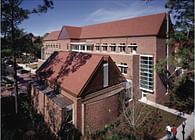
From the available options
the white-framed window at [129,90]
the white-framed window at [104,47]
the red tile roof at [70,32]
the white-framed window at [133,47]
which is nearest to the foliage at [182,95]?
the white-framed window at [129,90]

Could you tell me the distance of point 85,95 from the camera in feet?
50.9

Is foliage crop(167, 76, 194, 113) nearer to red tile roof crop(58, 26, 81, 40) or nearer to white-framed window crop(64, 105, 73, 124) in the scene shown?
white-framed window crop(64, 105, 73, 124)

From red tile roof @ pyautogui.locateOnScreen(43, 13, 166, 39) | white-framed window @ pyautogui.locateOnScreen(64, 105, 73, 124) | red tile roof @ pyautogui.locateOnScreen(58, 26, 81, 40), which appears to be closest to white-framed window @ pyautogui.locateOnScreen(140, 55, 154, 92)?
red tile roof @ pyautogui.locateOnScreen(43, 13, 166, 39)

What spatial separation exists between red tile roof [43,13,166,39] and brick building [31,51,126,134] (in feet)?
30.1

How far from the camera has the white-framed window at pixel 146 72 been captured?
907 inches

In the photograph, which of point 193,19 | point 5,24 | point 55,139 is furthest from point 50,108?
point 193,19

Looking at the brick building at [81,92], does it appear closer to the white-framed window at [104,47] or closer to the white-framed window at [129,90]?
the white-framed window at [129,90]

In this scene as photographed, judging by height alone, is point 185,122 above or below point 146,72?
below

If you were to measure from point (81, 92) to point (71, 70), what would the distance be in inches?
153

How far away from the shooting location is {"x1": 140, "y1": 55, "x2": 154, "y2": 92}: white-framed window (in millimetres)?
23031

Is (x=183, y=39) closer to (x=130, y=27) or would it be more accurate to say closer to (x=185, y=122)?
(x=185, y=122)

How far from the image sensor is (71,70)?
716 inches

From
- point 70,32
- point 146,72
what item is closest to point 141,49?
point 146,72

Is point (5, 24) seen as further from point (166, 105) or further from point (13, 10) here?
point (166, 105)
